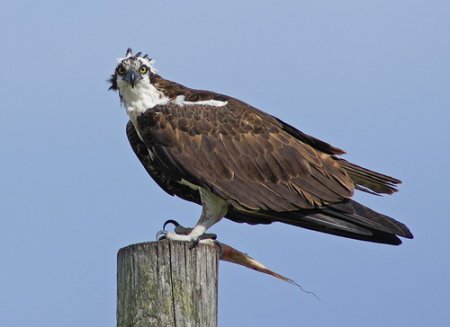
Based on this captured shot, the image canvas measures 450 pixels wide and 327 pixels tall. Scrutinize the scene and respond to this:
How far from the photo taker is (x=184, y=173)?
7.23 m

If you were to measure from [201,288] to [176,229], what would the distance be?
210cm

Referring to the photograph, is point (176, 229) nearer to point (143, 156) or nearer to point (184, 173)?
point (184, 173)

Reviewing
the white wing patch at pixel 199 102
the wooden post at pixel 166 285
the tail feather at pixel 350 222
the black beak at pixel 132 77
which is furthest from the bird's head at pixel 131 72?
the wooden post at pixel 166 285

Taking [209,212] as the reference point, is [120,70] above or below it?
above

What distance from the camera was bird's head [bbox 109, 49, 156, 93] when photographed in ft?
25.0

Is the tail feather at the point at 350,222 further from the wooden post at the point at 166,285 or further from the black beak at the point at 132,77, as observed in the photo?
the wooden post at the point at 166,285

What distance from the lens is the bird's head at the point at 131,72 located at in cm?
A: 761

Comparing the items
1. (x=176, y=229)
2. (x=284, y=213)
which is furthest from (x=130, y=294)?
(x=284, y=213)

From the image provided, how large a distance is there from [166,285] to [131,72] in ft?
10.2

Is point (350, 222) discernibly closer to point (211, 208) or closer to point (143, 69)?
point (211, 208)

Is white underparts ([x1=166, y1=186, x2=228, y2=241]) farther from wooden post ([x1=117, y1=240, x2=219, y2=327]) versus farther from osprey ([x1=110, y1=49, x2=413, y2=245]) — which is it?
wooden post ([x1=117, y1=240, x2=219, y2=327])

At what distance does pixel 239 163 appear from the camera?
741 centimetres

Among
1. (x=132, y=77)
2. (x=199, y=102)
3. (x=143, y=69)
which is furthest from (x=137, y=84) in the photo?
(x=199, y=102)

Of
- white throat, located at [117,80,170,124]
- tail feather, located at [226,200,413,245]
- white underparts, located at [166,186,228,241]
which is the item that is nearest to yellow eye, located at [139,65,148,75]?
white throat, located at [117,80,170,124]
